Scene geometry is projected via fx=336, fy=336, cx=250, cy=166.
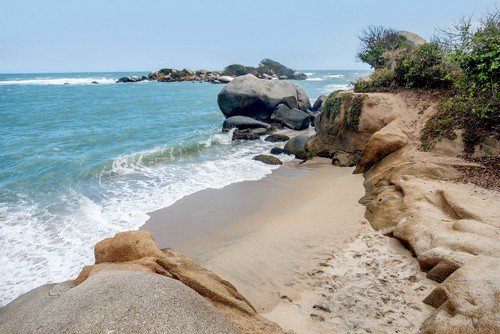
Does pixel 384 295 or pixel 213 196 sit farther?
pixel 213 196

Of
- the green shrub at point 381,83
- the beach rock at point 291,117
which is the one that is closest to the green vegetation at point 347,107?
the green shrub at point 381,83

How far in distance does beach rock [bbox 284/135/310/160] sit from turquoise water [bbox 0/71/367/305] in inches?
79.4

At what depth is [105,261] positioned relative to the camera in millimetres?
4574

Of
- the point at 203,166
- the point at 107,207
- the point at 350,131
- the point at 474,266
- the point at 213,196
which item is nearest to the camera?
the point at 474,266

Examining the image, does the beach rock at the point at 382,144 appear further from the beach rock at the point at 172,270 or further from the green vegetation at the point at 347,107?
the beach rock at the point at 172,270

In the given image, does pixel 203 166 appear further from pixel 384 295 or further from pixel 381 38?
pixel 381 38

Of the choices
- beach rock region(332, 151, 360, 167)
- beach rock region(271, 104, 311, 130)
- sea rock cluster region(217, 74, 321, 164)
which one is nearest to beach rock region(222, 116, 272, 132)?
sea rock cluster region(217, 74, 321, 164)

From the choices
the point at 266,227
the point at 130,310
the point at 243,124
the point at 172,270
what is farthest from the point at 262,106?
the point at 130,310

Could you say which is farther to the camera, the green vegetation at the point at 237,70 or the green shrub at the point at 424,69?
the green vegetation at the point at 237,70

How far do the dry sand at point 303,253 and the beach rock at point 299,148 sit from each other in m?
4.11

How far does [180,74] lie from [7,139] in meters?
71.4

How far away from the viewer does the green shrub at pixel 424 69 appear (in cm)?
1245

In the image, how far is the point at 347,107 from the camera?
13.6 metres

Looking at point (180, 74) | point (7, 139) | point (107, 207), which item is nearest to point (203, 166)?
point (107, 207)
